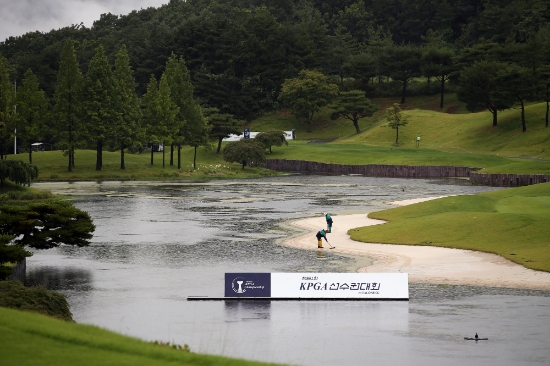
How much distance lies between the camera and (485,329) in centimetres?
3850

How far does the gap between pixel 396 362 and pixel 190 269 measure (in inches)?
898

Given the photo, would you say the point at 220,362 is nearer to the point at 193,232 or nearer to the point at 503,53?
the point at 193,232

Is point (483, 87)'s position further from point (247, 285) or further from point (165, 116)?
point (247, 285)

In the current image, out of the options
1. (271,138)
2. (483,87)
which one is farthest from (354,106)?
(483,87)

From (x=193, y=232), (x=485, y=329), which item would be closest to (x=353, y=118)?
(x=193, y=232)

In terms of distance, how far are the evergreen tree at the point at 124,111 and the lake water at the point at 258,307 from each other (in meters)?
59.0

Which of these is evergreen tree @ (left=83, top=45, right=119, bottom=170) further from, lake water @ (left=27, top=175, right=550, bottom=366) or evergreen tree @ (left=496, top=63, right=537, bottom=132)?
evergreen tree @ (left=496, top=63, right=537, bottom=132)

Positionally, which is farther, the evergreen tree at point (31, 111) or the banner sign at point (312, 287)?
the evergreen tree at point (31, 111)

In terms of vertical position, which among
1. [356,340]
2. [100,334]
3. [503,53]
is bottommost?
[356,340]

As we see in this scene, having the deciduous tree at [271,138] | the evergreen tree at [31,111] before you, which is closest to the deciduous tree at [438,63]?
the deciduous tree at [271,138]

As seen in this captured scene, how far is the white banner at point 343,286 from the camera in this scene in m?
44.8

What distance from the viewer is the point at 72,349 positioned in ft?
75.4

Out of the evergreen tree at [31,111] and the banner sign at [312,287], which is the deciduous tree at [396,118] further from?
the banner sign at [312,287]

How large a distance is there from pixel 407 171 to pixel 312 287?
324ft
